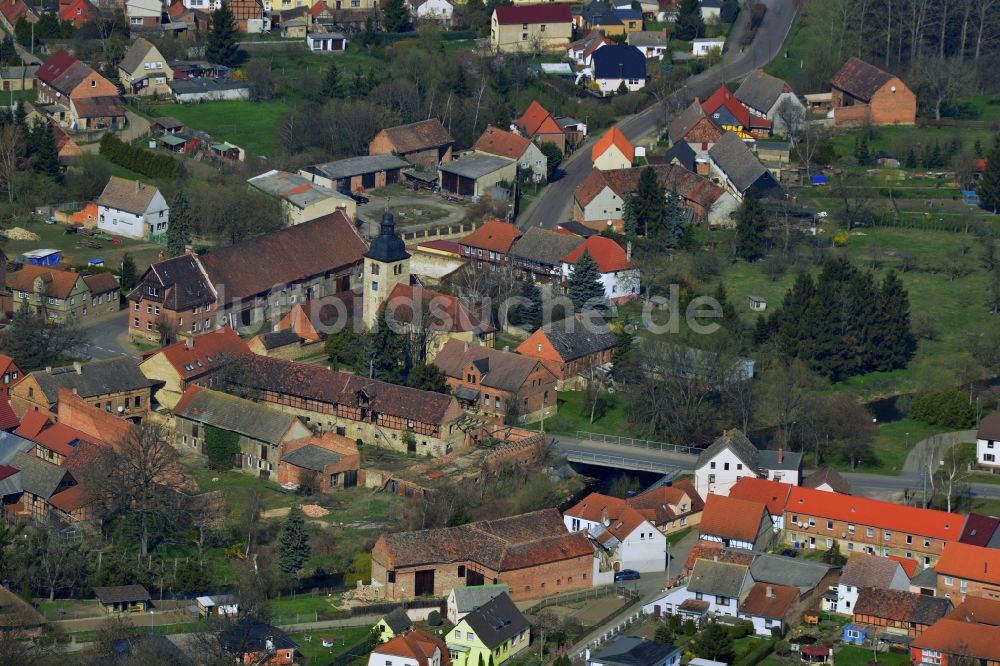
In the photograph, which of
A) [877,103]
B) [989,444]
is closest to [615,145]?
[877,103]

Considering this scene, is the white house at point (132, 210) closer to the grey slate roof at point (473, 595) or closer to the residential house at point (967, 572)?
the grey slate roof at point (473, 595)

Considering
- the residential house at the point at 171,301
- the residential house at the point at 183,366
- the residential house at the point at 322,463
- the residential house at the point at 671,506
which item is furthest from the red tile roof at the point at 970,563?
the residential house at the point at 171,301

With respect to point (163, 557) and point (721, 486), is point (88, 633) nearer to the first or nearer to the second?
point (163, 557)

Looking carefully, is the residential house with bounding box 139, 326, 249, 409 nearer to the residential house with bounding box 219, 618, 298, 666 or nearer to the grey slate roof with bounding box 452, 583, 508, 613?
the grey slate roof with bounding box 452, 583, 508, 613

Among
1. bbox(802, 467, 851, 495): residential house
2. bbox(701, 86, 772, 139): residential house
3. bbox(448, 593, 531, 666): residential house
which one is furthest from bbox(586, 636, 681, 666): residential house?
bbox(701, 86, 772, 139): residential house

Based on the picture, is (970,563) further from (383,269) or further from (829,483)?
(383,269)

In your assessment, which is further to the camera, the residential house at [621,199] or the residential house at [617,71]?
the residential house at [617,71]
